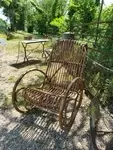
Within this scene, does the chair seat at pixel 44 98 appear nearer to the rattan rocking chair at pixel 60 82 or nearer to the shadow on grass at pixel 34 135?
the rattan rocking chair at pixel 60 82

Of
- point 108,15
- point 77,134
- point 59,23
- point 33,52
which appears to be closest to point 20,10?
point 59,23

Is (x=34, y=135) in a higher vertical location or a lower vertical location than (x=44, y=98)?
lower

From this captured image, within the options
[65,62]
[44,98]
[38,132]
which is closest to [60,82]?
[65,62]

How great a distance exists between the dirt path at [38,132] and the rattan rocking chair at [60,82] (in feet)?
0.48

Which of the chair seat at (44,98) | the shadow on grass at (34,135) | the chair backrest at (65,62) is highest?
the chair backrest at (65,62)

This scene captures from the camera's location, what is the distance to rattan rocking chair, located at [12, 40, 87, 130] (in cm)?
366

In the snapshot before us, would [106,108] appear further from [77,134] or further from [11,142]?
[11,142]

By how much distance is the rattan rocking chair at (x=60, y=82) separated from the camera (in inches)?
144

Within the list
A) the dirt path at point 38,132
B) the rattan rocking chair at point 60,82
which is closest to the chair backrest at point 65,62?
the rattan rocking chair at point 60,82

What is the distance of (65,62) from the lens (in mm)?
4328

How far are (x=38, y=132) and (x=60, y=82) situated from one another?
1.05 metres

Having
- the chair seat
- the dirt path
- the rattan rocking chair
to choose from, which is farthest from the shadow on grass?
the chair seat

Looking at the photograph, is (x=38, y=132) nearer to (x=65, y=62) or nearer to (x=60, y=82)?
(x=60, y=82)

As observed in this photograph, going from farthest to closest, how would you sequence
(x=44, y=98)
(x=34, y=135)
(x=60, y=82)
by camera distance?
(x=60, y=82) → (x=44, y=98) → (x=34, y=135)
